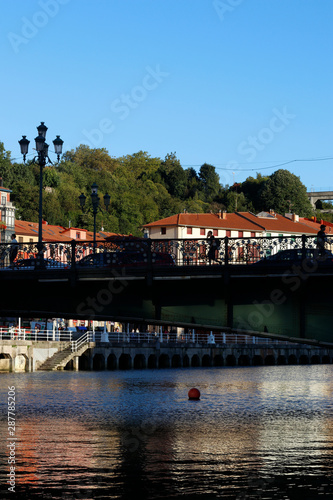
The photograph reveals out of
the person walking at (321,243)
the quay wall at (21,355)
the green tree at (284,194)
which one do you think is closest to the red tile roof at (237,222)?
the green tree at (284,194)

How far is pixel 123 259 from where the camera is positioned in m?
39.3

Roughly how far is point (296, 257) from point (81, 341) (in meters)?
58.5

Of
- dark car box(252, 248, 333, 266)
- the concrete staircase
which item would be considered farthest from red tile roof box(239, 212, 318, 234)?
dark car box(252, 248, 333, 266)

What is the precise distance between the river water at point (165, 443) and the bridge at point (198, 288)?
496 centimetres

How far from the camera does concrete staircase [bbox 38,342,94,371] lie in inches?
3342

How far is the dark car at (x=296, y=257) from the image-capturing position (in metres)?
36.2

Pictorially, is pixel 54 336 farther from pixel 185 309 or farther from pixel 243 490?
pixel 243 490

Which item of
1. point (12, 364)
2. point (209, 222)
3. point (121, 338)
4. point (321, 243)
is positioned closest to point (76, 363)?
point (12, 364)

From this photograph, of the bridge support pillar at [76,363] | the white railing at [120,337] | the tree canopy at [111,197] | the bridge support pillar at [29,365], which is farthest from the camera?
the tree canopy at [111,197]

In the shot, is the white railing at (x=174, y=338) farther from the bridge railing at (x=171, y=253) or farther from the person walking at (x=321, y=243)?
the person walking at (x=321, y=243)

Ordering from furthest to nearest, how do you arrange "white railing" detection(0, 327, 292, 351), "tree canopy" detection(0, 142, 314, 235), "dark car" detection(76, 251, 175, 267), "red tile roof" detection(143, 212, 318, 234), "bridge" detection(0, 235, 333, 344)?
1. "red tile roof" detection(143, 212, 318, 234)
2. "tree canopy" detection(0, 142, 314, 235)
3. "white railing" detection(0, 327, 292, 351)
4. "dark car" detection(76, 251, 175, 267)
5. "bridge" detection(0, 235, 333, 344)

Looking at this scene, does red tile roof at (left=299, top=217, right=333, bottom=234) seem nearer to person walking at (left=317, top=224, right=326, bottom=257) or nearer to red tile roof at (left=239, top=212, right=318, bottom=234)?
red tile roof at (left=239, top=212, right=318, bottom=234)

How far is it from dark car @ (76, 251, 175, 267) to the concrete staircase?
46.5m

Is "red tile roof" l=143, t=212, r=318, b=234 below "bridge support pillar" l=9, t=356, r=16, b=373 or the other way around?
the other way around
